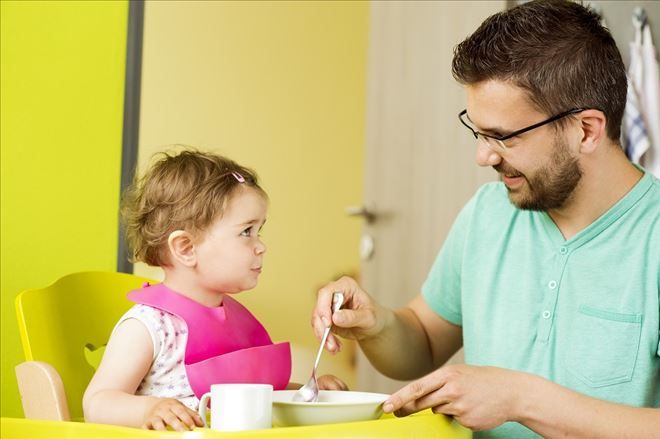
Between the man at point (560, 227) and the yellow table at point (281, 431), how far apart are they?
0.29 meters

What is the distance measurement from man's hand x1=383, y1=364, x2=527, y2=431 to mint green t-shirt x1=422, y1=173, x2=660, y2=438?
27 centimetres

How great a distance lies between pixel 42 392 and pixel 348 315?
49cm

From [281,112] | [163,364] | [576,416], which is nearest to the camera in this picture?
[576,416]

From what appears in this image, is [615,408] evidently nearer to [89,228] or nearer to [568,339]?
[568,339]

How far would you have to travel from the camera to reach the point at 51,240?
2316 mm

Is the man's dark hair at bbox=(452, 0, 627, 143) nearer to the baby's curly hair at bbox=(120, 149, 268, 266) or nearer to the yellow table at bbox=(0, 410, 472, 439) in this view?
the baby's curly hair at bbox=(120, 149, 268, 266)

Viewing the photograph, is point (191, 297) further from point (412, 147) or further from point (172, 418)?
point (412, 147)

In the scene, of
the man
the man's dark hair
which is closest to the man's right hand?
the man

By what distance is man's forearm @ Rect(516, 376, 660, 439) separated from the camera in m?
1.24

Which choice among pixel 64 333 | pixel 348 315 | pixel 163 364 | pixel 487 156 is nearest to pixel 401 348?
pixel 348 315

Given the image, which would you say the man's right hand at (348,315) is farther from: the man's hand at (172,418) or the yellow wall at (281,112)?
the yellow wall at (281,112)

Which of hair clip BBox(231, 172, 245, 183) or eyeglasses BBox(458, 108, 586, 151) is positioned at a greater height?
eyeglasses BBox(458, 108, 586, 151)

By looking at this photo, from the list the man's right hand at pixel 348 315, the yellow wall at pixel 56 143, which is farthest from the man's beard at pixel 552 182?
the yellow wall at pixel 56 143

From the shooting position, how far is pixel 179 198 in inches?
58.7
